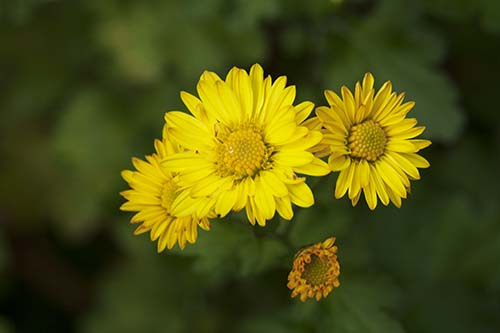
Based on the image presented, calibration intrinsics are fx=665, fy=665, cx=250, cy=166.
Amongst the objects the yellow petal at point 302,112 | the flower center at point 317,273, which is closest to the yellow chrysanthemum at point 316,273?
the flower center at point 317,273

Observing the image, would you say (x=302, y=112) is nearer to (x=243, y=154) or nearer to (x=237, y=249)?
(x=243, y=154)

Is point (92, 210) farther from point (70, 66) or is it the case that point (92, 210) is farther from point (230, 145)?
point (230, 145)

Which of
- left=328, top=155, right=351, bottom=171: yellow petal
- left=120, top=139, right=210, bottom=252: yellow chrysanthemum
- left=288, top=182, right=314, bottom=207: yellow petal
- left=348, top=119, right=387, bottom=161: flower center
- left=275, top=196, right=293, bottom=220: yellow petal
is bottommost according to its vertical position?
left=120, top=139, right=210, bottom=252: yellow chrysanthemum

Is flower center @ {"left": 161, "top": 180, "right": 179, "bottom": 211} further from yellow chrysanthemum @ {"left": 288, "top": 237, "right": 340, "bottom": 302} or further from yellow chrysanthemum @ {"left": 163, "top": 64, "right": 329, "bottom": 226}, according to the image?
yellow chrysanthemum @ {"left": 288, "top": 237, "right": 340, "bottom": 302}

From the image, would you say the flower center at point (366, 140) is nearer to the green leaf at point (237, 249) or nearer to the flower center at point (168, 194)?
the green leaf at point (237, 249)

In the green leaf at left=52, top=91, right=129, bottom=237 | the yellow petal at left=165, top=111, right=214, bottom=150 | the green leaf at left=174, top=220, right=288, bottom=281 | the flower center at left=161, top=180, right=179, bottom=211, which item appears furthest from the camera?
the green leaf at left=52, top=91, right=129, bottom=237

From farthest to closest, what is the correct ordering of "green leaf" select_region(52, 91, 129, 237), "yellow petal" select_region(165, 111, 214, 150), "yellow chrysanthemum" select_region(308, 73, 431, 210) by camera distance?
"green leaf" select_region(52, 91, 129, 237) → "yellow petal" select_region(165, 111, 214, 150) → "yellow chrysanthemum" select_region(308, 73, 431, 210)

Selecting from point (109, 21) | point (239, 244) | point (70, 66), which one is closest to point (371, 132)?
point (239, 244)

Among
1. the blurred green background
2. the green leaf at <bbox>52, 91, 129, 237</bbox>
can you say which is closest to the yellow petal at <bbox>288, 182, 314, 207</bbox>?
the blurred green background
